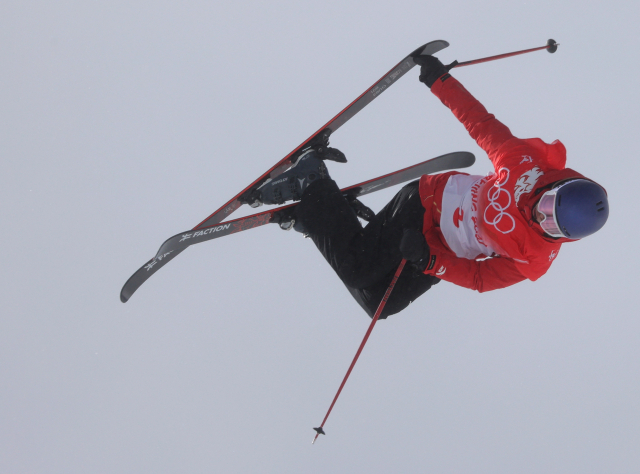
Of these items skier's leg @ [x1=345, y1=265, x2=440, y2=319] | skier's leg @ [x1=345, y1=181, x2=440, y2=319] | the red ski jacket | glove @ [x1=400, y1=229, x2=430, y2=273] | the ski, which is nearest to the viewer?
the red ski jacket

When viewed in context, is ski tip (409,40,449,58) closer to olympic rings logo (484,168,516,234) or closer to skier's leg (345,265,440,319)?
olympic rings logo (484,168,516,234)

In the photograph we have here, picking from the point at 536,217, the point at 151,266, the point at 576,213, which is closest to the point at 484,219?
the point at 536,217

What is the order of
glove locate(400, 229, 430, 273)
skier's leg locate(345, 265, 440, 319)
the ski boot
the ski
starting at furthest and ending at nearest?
the ski → the ski boot → skier's leg locate(345, 265, 440, 319) → glove locate(400, 229, 430, 273)

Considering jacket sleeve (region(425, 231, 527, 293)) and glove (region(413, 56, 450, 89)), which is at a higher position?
glove (region(413, 56, 450, 89))

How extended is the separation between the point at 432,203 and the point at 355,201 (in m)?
0.89

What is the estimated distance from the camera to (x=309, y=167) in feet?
12.3

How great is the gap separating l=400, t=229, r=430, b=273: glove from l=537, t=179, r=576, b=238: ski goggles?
26.9 inches

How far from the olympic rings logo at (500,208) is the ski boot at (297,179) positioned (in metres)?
1.28

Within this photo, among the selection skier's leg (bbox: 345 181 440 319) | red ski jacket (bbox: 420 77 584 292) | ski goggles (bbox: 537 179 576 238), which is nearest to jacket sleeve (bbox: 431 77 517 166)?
red ski jacket (bbox: 420 77 584 292)

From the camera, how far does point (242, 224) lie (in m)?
3.83

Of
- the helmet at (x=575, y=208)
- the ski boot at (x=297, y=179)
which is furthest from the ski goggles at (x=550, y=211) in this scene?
the ski boot at (x=297, y=179)

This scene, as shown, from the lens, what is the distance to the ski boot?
372cm

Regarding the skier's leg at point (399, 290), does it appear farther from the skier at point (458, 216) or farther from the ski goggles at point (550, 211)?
the ski goggles at point (550, 211)

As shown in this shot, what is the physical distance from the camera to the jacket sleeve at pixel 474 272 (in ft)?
9.70
